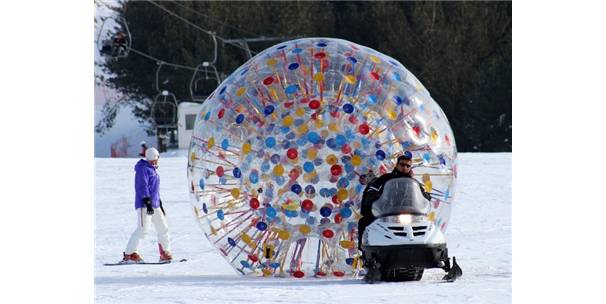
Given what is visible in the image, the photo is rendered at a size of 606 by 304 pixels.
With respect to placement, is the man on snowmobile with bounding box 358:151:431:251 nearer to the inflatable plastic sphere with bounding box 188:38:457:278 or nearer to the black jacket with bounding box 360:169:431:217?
the black jacket with bounding box 360:169:431:217

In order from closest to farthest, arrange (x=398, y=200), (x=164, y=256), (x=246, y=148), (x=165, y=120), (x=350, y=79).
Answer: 1. (x=398, y=200)
2. (x=246, y=148)
3. (x=350, y=79)
4. (x=164, y=256)
5. (x=165, y=120)

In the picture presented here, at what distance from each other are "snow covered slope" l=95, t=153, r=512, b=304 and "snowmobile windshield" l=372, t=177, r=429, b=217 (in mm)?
614

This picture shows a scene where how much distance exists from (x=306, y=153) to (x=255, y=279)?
1.21 meters

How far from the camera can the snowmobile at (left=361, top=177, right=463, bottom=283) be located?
38.0 ft

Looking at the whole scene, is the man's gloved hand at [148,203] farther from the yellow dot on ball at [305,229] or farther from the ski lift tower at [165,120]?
the ski lift tower at [165,120]

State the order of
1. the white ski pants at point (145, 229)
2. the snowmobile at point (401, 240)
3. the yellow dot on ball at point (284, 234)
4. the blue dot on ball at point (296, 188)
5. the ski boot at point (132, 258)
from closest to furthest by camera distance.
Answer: the snowmobile at point (401, 240)
the blue dot on ball at point (296, 188)
the yellow dot on ball at point (284, 234)
the ski boot at point (132, 258)
the white ski pants at point (145, 229)

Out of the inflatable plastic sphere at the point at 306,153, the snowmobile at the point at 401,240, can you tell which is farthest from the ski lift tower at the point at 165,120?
the snowmobile at the point at 401,240

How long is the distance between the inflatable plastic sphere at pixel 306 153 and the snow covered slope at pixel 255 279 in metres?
0.35

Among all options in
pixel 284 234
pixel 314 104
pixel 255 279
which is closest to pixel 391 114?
pixel 314 104

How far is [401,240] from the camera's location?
38.0 feet

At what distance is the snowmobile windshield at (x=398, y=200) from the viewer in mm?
11734

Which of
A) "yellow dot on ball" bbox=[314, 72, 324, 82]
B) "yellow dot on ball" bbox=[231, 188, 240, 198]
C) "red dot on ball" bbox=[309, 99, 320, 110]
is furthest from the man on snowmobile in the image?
"yellow dot on ball" bbox=[231, 188, 240, 198]

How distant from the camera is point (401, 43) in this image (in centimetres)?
4831

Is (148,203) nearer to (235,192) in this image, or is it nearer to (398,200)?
(235,192)
